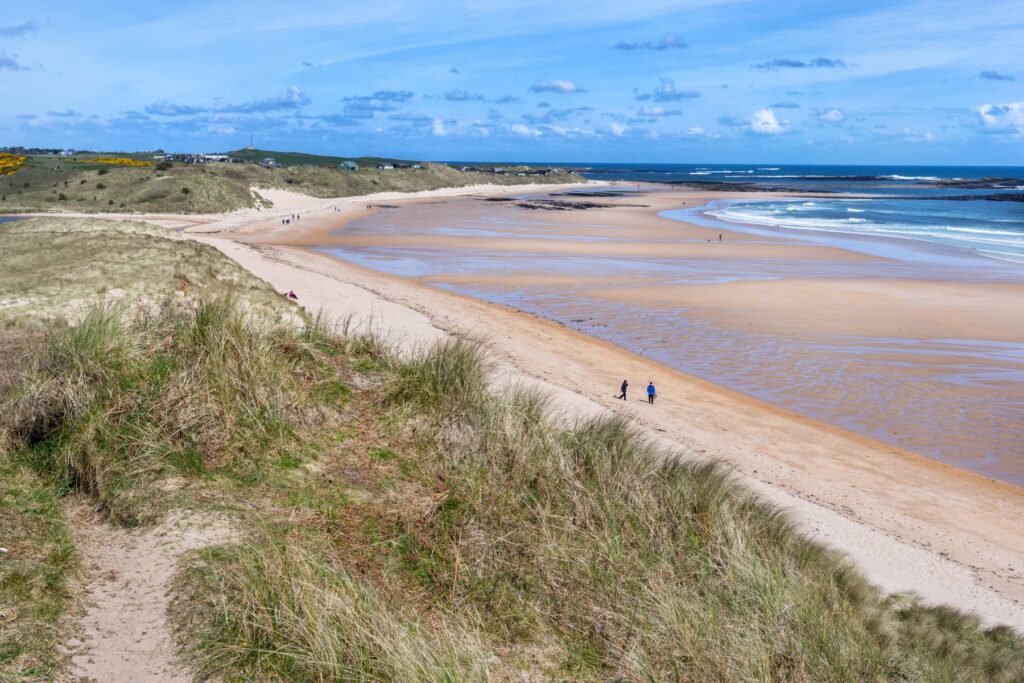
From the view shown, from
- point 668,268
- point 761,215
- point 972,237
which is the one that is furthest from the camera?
point 761,215

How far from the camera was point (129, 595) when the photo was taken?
5.19 metres

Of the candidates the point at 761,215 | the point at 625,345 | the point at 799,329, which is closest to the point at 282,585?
the point at 625,345

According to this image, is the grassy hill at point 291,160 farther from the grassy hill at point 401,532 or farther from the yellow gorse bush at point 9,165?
the grassy hill at point 401,532

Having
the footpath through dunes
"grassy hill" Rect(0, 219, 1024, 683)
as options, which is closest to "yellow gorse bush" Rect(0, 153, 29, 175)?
the footpath through dunes

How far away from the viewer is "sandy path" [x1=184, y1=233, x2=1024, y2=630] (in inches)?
325

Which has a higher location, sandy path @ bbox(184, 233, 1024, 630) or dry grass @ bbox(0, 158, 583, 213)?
dry grass @ bbox(0, 158, 583, 213)

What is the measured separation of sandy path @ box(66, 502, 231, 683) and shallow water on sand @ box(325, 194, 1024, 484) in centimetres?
1132

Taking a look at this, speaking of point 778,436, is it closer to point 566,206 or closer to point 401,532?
point 401,532

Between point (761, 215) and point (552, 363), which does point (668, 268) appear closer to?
point (552, 363)

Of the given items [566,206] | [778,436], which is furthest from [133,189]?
[778,436]

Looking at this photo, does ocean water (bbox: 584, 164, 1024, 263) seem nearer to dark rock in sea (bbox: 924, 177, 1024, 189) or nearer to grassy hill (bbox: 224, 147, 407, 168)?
dark rock in sea (bbox: 924, 177, 1024, 189)

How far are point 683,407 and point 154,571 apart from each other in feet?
34.0

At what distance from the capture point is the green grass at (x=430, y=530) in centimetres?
493

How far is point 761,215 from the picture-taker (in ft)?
210
